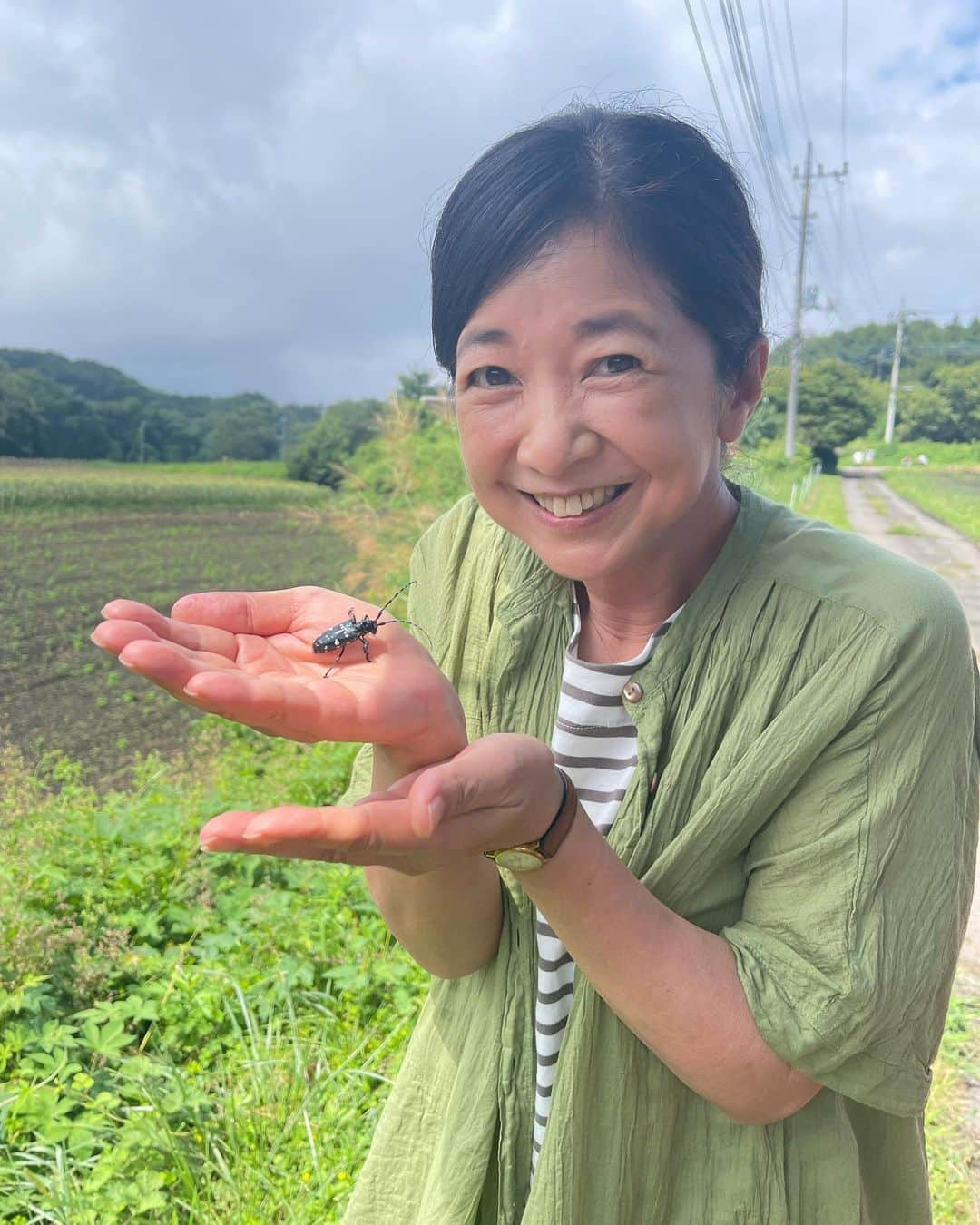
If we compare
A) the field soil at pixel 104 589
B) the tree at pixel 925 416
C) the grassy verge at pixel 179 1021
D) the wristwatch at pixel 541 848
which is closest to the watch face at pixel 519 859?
the wristwatch at pixel 541 848

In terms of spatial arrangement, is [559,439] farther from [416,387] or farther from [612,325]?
[416,387]

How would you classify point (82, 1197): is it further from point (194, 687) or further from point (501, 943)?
point (194, 687)

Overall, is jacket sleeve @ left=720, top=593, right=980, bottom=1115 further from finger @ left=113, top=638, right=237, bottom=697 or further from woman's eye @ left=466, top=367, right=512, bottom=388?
finger @ left=113, top=638, right=237, bottom=697

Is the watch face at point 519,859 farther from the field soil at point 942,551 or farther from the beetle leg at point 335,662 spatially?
the field soil at point 942,551

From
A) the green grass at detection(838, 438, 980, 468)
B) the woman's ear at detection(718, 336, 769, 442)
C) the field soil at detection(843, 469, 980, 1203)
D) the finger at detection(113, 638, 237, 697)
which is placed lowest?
the field soil at detection(843, 469, 980, 1203)

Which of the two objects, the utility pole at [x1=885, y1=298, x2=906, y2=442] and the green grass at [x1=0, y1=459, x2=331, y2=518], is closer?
the green grass at [x1=0, y1=459, x2=331, y2=518]

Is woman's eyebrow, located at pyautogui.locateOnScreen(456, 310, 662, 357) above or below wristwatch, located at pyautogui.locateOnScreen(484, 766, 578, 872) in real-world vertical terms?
above

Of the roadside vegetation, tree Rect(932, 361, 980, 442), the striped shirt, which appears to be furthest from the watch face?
tree Rect(932, 361, 980, 442)
